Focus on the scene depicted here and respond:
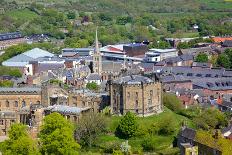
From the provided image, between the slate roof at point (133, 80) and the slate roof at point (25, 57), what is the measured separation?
37.8 metres

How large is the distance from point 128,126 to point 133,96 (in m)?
4.98

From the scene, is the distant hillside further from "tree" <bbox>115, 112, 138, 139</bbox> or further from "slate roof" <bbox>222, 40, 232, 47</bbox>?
"tree" <bbox>115, 112, 138, 139</bbox>

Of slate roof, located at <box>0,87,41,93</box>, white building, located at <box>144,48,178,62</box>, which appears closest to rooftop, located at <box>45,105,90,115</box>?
slate roof, located at <box>0,87,41,93</box>

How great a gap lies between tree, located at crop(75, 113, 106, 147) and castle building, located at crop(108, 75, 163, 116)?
15.0 ft

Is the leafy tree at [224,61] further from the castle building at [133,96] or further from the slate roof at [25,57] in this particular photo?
the castle building at [133,96]

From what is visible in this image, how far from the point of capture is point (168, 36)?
142m

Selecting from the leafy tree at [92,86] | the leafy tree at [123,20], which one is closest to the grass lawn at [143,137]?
the leafy tree at [92,86]

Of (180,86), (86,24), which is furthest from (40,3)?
(180,86)

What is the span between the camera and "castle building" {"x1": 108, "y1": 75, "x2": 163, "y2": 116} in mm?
62875

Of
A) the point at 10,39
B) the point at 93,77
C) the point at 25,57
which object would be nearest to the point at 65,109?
the point at 93,77

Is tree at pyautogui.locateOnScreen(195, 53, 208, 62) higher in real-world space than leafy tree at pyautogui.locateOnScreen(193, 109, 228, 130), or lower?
higher

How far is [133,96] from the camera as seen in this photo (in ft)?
206

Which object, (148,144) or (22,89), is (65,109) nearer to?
(22,89)

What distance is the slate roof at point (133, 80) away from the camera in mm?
63281
